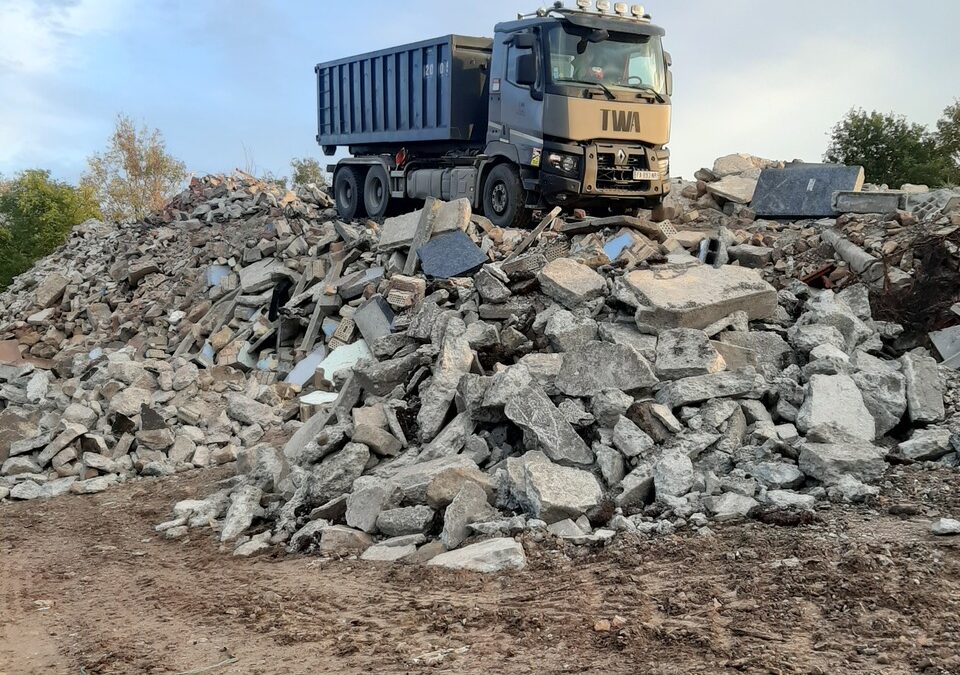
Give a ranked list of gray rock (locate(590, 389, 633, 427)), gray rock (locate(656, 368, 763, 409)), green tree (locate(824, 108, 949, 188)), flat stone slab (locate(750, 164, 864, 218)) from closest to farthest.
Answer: gray rock (locate(590, 389, 633, 427)), gray rock (locate(656, 368, 763, 409)), flat stone slab (locate(750, 164, 864, 218)), green tree (locate(824, 108, 949, 188))

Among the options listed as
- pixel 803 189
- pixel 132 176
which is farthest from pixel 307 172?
pixel 803 189

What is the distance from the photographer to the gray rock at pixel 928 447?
613cm

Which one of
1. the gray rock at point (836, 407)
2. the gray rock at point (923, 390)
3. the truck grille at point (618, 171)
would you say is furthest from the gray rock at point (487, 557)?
the truck grille at point (618, 171)

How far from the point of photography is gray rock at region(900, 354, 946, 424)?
661 centimetres

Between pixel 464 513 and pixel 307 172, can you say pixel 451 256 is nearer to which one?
pixel 464 513

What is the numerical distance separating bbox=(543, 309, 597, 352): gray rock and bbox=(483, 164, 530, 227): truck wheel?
5.81 metres

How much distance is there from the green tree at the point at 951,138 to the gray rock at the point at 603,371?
2197 centimetres

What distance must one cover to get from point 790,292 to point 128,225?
1845cm

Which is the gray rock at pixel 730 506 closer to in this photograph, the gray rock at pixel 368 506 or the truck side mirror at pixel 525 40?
the gray rock at pixel 368 506

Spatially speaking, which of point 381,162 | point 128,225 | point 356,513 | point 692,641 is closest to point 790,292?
point 356,513

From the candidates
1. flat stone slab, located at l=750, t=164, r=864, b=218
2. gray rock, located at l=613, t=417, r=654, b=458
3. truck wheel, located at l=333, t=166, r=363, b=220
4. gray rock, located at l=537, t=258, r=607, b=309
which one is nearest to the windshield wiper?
flat stone slab, located at l=750, t=164, r=864, b=218

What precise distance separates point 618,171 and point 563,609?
31.8 ft

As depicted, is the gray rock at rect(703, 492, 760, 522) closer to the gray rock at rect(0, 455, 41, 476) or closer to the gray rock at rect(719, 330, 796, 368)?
the gray rock at rect(719, 330, 796, 368)

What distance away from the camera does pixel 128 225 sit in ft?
74.4
